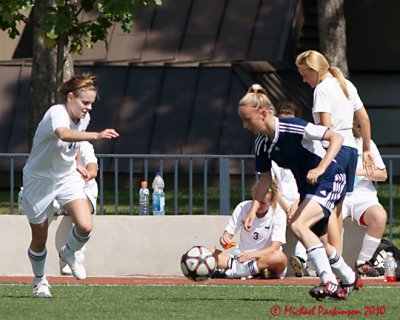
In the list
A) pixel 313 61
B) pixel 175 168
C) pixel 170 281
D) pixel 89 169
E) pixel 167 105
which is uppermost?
pixel 167 105

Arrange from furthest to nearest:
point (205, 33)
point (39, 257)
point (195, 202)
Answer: point (205, 33) → point (195, 202) → point (39, 257)

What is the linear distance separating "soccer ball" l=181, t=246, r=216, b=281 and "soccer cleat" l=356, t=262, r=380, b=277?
10.2 ft

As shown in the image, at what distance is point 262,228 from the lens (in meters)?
15.7

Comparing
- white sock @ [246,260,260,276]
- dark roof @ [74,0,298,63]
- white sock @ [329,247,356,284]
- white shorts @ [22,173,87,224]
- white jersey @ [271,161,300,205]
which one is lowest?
white sock @ [329,247,356,284]

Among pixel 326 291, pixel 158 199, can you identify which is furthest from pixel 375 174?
pixel 326 291

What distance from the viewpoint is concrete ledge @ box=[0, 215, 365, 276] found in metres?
16.5

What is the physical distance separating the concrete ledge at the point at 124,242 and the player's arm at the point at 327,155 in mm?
4619

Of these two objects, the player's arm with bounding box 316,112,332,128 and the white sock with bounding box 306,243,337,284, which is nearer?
the white sock with bounding box 306,243,337,284

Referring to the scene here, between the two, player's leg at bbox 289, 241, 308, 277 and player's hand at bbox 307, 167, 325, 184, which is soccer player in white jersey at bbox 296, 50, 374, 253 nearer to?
player's hand at bbox 307, 167, 325, 184

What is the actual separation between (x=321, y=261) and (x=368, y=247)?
362 centimetres

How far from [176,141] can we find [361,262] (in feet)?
34.1

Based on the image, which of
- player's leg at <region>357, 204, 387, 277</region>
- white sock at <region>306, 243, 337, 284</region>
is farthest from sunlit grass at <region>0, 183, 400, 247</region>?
white sock at <region>306, 243, 337, 284</region>

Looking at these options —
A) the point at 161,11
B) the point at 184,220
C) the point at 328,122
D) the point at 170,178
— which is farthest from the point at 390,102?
the point at 328,122

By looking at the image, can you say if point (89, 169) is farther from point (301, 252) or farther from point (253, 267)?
point (301, 252)
